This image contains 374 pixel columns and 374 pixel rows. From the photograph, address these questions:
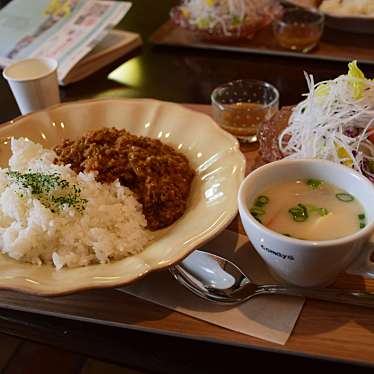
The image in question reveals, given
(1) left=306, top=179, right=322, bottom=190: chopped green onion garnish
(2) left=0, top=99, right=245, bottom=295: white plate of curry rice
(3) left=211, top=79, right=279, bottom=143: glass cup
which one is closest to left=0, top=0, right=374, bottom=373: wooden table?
(2) left=0, top=99, right=245, bottom=295: white plate of curry rice

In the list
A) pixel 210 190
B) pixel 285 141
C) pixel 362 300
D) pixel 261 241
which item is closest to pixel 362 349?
pixel 362 300

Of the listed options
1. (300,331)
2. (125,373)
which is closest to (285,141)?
(300,331)

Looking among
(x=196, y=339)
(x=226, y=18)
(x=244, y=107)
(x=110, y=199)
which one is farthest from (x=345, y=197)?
(x=226, y=18)

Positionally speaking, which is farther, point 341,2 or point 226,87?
point 341,2

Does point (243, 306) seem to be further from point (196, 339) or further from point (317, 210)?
point (317, 210)

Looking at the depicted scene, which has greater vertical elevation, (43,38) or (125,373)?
(43,38)

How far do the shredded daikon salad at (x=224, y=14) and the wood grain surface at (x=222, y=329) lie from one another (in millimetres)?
1512

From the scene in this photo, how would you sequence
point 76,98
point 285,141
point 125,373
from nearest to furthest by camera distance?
point 125,373, point 285,141, point 76,98

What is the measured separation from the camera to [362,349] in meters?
0.99

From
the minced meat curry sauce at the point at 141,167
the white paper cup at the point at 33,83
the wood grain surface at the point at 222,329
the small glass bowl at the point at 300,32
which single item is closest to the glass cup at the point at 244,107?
the minced meat curry sauce at the point at 141,167

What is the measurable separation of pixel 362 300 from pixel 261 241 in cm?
26

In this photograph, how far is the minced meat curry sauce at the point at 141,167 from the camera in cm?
132

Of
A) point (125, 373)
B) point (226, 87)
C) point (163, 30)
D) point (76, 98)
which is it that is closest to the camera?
point (125, 373)

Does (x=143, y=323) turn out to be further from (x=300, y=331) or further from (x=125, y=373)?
(x=300, y=331)
